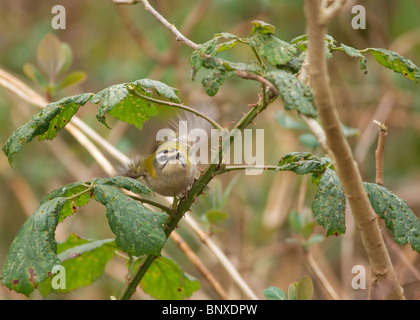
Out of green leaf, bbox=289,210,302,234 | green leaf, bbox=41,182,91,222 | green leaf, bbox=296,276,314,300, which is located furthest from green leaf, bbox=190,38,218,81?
green leaf, bbox=289,210,302,234

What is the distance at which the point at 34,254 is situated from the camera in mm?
968

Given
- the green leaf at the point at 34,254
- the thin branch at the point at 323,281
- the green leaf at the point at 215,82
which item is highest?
the green leaf at the point at 215,82

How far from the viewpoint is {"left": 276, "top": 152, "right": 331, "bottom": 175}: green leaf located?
108 centimetres

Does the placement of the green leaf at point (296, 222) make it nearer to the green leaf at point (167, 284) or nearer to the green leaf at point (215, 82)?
the green leaf at point (167, 284)

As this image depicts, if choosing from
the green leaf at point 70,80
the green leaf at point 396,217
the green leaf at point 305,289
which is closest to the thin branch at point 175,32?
the green leaf at point 396,217

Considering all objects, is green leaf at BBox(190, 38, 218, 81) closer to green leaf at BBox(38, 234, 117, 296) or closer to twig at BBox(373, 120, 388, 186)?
twig at BBox(373, 120, 388, 186)

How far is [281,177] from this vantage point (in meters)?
3.03

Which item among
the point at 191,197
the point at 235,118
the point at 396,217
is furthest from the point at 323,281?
the point at 235,118

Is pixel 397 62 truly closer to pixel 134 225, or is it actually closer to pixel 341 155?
pixel 341 155

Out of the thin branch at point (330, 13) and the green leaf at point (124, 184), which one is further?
the green leaf at point (124, 184)

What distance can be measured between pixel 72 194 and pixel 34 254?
0.66ft

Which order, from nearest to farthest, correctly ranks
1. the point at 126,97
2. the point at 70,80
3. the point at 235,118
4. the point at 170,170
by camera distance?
the point at 126,97, the point at 170,170, the point at 70,80, the point at 235,118

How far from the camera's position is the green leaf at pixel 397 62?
1.10 meters

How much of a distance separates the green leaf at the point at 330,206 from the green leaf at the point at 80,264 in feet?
1.84
